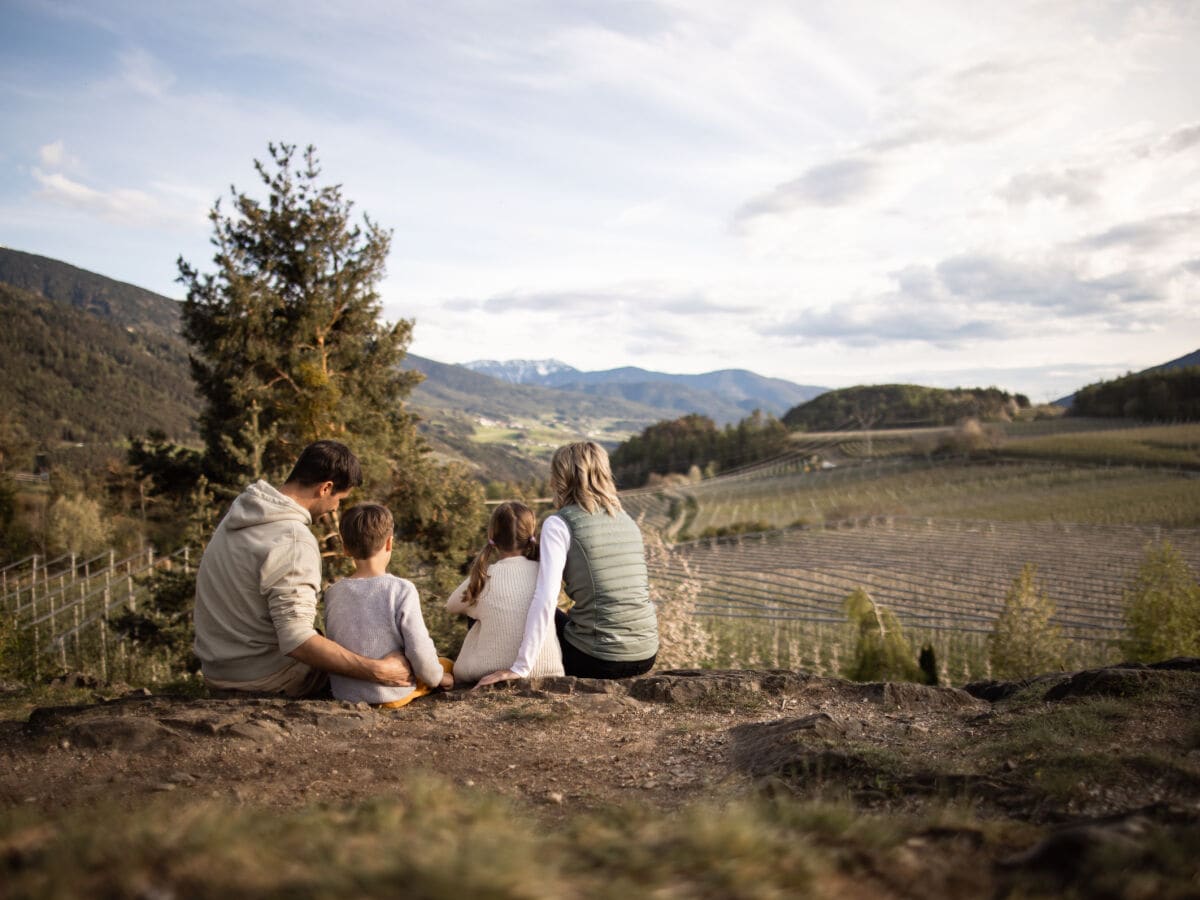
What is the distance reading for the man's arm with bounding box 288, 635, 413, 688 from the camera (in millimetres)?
4312

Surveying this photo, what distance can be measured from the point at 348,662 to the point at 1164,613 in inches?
719

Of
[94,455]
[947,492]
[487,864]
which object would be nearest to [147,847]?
[487,864]

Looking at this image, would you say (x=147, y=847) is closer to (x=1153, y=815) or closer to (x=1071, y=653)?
(x=1153, y=815)

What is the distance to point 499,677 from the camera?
510 cm

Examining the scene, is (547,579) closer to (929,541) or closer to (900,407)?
(929,541)

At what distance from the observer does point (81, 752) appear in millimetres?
3838

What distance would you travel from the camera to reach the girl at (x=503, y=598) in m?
5.00

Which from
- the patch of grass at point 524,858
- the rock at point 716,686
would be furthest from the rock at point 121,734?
the rock at point 716,686

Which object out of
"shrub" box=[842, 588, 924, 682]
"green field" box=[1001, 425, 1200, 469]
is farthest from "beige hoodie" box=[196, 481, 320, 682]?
"green field" box=[1001, 425, 1200, 469]

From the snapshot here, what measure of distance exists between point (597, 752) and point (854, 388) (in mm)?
189853

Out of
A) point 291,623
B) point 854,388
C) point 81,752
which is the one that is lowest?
point 81,752

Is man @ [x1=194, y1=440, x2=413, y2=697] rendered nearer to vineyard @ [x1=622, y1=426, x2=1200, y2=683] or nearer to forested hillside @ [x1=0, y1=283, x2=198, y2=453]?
vineyard @ [x1=622, y1=426, x2=1200, y2=683]

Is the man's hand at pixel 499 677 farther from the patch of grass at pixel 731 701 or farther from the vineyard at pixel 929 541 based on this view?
the vineyard at pixel 929 541

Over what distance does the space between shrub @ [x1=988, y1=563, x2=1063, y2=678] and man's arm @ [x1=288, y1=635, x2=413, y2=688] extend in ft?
59.4
